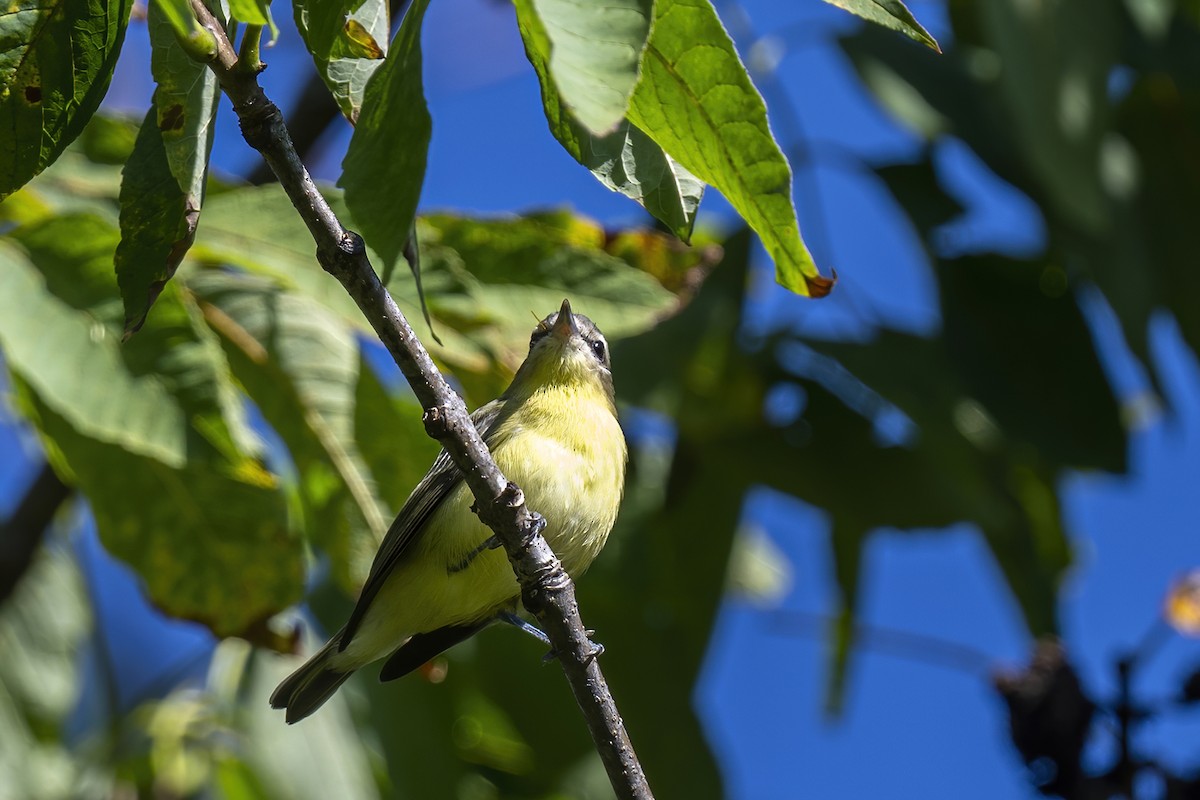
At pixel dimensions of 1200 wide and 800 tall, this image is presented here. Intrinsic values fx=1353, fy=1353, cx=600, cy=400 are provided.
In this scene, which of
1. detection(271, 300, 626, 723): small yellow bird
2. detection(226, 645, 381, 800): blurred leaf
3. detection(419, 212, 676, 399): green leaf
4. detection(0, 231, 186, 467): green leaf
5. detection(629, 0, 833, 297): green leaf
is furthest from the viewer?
detection(226, 645, 381, 800): blurred leaf

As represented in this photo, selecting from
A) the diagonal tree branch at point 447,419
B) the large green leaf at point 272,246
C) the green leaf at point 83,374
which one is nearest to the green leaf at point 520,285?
the large green leaf at point 272,246

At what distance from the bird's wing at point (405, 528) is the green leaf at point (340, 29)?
1.53 meters

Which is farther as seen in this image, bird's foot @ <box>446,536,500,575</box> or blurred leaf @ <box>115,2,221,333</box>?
bird's foot @ <box>446,536,500,575</box>

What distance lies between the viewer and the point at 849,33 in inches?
167

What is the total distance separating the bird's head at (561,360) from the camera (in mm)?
3652

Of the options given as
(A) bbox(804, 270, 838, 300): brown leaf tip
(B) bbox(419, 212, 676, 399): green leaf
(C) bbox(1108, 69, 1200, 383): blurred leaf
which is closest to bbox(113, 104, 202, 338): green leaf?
(A) bbox(804, 270, 838, 300): brown leaf tip

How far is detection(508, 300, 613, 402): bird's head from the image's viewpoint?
12.0ft

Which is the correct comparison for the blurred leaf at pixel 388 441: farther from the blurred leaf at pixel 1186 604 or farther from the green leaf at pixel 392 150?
the blurred leaf at pixel 1186 604

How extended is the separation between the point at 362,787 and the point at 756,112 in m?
3.01

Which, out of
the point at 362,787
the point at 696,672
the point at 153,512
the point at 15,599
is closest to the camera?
the point at 153,512

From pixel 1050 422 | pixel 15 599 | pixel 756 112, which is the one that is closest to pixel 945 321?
pixel 1050 422

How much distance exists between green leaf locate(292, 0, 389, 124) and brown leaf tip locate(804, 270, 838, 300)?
0.56 meters

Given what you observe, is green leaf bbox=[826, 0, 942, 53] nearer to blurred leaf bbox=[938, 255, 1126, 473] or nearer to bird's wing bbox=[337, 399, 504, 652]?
bird's wing bbox=[337, 399, 504, 652]

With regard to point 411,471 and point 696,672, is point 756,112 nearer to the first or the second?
point 411,471
